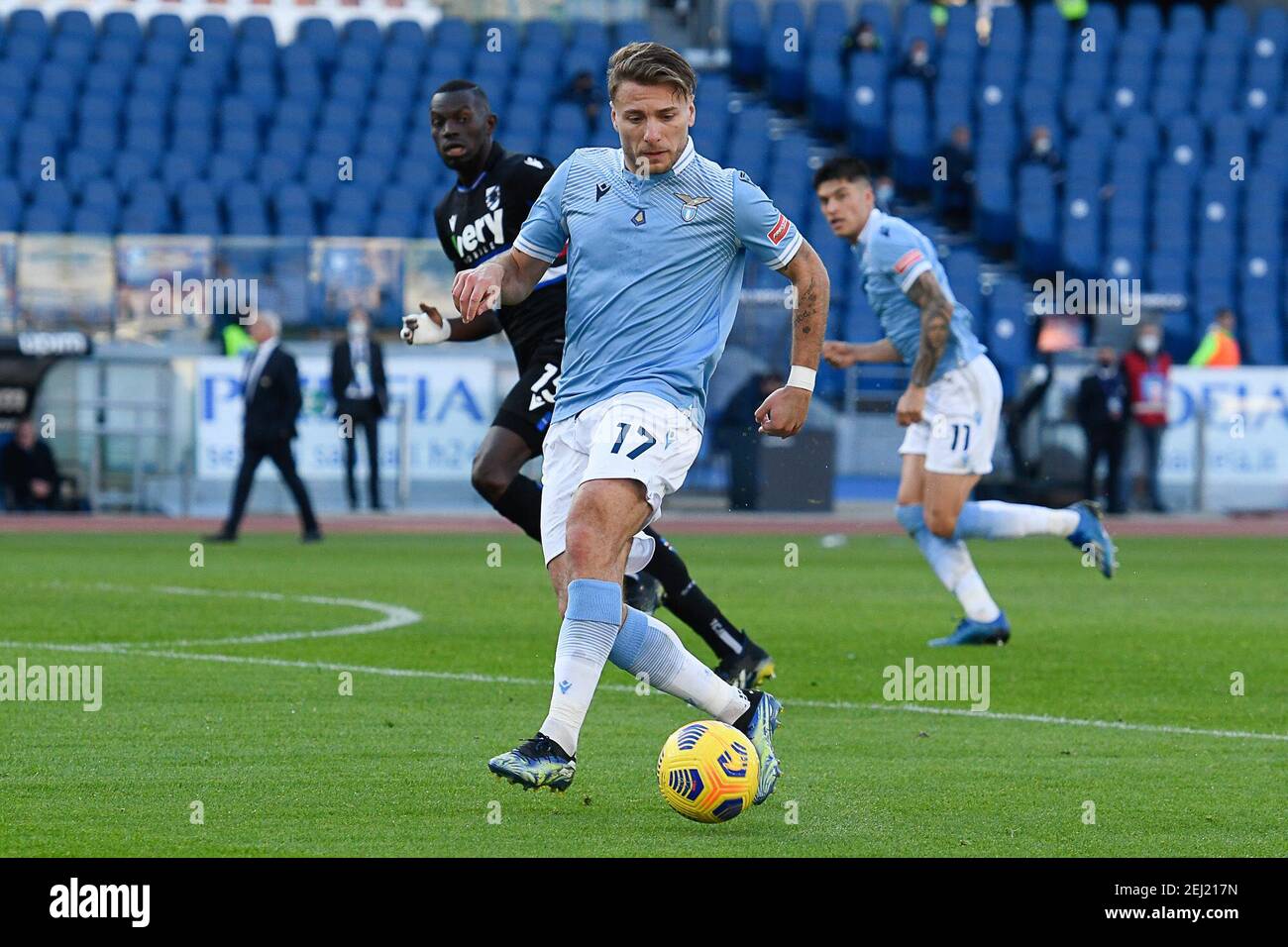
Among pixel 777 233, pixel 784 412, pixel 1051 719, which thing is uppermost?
pixel 777 233

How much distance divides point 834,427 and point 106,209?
9.52m

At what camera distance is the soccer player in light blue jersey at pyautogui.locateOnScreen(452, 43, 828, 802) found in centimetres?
617

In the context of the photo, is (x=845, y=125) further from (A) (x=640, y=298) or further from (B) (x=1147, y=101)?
(A) (x=640, y=298)

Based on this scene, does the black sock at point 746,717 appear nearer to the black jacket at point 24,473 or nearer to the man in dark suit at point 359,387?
the man in dark suit at point 359,387

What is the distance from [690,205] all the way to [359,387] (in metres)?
16.3

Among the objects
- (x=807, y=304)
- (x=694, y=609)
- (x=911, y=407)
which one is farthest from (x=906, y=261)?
(x=807, y=304)

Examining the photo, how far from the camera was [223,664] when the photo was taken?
9.70 meters

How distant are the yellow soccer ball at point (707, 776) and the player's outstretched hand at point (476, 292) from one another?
1393 mm

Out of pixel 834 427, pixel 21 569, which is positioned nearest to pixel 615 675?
pixel 21 569

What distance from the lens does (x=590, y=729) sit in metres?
7.86

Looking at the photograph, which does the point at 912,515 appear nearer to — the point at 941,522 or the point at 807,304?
the point at 941,522

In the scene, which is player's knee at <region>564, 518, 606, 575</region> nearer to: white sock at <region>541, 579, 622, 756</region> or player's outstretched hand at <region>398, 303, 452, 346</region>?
white sock at <region>541, 579, 622, 756</region>

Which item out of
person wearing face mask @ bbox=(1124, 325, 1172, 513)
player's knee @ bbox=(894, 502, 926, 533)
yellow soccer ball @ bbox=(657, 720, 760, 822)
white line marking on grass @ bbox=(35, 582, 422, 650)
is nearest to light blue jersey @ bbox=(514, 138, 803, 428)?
yellow soccer ball @ bbox=(657, 720, 760, 822)

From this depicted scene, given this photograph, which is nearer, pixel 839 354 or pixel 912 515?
pixel 839 354
